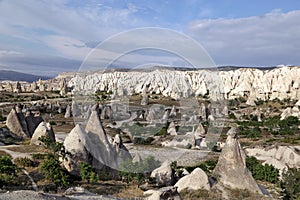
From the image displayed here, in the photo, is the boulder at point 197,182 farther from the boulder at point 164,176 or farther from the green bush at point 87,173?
the green bush at point 87,173

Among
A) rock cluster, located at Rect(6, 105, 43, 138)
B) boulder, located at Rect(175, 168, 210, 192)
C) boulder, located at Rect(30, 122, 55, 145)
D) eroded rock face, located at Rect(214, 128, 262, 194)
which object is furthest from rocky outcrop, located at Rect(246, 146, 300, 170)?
rock cluster, located at Rect(6, 105, 43, 138)

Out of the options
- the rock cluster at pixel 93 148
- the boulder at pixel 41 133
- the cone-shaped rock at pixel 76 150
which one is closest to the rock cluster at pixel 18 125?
the boulder at pixel 41 133

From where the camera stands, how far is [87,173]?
1691 cm

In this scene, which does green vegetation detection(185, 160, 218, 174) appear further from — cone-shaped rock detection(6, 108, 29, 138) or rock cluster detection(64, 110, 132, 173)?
cone-shaped rock detection(6, 108, 29, 138)

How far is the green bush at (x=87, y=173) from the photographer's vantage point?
1657 cm

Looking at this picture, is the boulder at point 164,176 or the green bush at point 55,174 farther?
the boulder at point 164,176

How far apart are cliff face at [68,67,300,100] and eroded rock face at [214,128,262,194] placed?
69.9m

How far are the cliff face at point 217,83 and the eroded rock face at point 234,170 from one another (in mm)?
69921

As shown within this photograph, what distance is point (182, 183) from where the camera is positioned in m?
16.9

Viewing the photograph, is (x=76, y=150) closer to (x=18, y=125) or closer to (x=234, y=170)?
(x=234, y=170)

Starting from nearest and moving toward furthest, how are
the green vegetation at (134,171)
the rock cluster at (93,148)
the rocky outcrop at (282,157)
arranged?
the rock cluster at (93,148) → the green vegetation at (134,171) → the rocky outcrop at (282,157)

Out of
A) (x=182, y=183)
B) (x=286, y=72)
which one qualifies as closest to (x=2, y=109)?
(x=182, y=183)

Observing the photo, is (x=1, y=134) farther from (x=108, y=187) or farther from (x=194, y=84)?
(x=194, y=84)

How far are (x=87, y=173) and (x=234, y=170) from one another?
689cm
